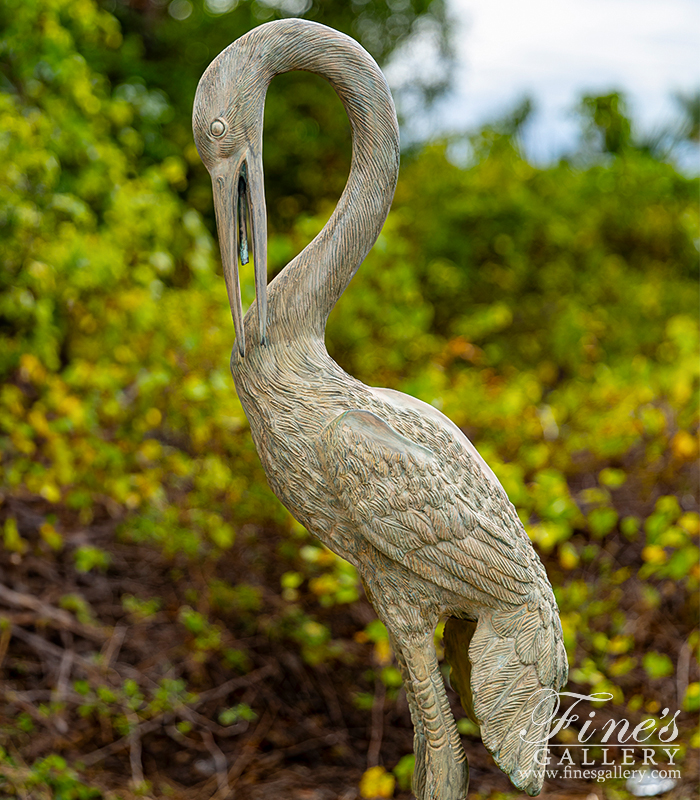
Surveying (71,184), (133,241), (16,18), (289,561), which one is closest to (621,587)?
(289,561)

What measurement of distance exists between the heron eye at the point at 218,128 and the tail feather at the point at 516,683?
1.09 metres

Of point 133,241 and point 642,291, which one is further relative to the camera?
point 642,291

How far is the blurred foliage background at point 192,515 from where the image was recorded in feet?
10.2

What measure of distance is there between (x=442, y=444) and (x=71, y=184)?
270 centimetres

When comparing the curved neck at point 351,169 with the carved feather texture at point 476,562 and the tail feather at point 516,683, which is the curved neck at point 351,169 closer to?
the carved feather texture at point 476,562

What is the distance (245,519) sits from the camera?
12.1 ft

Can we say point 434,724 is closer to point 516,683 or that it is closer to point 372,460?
point 516,683

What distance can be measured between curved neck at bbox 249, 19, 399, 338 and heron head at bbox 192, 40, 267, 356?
77 millimetres

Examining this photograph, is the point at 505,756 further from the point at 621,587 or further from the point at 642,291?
the point at 642,291

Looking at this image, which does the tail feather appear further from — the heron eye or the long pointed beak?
the heron eye

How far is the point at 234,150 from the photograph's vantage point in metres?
1.49

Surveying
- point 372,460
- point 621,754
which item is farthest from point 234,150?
point 621,754

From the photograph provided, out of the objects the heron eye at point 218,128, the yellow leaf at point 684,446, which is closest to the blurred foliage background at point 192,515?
the yellow leaf at point 684,446

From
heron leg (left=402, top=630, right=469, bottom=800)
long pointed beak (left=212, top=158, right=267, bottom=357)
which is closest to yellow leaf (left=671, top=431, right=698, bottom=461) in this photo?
heron leg (left=402, top=630, right=469, bottom=800)
